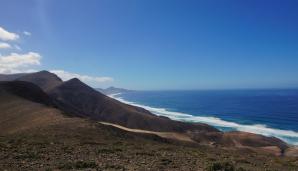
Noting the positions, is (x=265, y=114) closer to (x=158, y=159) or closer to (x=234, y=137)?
(x=234, y=137)

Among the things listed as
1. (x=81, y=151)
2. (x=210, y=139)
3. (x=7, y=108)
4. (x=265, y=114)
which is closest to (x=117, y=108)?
(x=210, y=139)

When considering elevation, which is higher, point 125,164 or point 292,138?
point 125,164

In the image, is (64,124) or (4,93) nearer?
(64,124)

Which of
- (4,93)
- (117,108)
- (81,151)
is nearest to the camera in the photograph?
(81,151)

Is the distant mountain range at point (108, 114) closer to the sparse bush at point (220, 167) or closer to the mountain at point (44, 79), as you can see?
the mountain at point (44, 79)

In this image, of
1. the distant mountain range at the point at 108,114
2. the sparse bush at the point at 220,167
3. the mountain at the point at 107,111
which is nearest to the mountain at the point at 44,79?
the distant mountain range at the point at 108,114

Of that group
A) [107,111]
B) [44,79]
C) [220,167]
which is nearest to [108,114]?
[107,111]

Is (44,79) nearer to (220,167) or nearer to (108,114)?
(108,114)

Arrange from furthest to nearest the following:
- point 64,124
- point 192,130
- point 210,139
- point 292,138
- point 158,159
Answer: point 192,130, point 292,138, point 210,139, point 64,124, point 158,159
